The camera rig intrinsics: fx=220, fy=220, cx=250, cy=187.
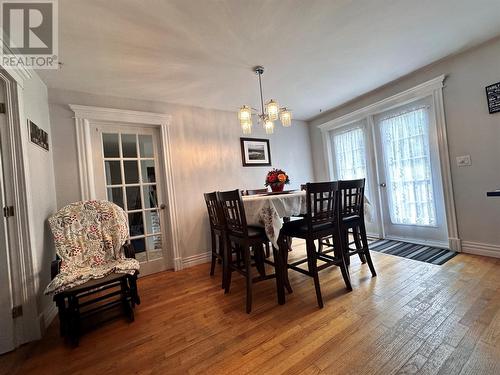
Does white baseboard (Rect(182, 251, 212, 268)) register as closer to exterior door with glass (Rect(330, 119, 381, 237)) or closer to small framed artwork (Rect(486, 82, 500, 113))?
exterior door with glass (Rect(330, 119, 381, 237))

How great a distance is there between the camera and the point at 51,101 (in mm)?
2389

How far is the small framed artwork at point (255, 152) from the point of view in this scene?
11.8 feet

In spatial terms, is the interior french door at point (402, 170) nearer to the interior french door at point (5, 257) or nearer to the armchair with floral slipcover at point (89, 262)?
the armchair with floral slipcover at point (89, 262)

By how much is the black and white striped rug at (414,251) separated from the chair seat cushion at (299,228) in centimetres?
144

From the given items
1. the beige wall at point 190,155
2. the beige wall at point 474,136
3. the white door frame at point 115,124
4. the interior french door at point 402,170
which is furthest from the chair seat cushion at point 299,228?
the beige wall at point 474,136

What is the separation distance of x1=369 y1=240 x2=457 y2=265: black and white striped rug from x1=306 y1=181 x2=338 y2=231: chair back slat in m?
1.44

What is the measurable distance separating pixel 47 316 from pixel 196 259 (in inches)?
61.4

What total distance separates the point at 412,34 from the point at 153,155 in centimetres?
312

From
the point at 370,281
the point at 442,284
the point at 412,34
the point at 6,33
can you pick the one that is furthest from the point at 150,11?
the point at 442,284

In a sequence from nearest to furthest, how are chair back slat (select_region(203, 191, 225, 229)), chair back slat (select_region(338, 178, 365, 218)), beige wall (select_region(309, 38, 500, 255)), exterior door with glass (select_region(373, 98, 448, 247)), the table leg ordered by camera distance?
1. the table leg
2. chair back slat (select_region(338, 178, 365, 218))
3. chair back slat (select_region(203, 191, 225, 229))
4. beige wall (select_region(309, 38, 500, 255))
5. exterior door with glass (select_region(373, 98, 448, 247))

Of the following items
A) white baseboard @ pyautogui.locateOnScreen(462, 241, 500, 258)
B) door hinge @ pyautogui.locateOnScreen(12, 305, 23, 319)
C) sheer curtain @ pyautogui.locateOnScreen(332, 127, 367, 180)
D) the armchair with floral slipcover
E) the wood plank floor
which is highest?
sheer curtain @ pyautogui.locateOnScreen(332, 127, 367, 180)

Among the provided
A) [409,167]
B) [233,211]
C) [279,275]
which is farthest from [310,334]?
[409,167]

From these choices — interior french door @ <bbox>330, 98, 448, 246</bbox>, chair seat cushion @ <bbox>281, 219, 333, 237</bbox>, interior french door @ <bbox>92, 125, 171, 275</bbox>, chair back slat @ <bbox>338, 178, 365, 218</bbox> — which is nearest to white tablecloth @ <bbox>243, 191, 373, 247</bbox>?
chair seat cushion @ <bbox>281, 219, 333, 237</bbox>

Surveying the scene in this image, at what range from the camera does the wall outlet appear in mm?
2486
